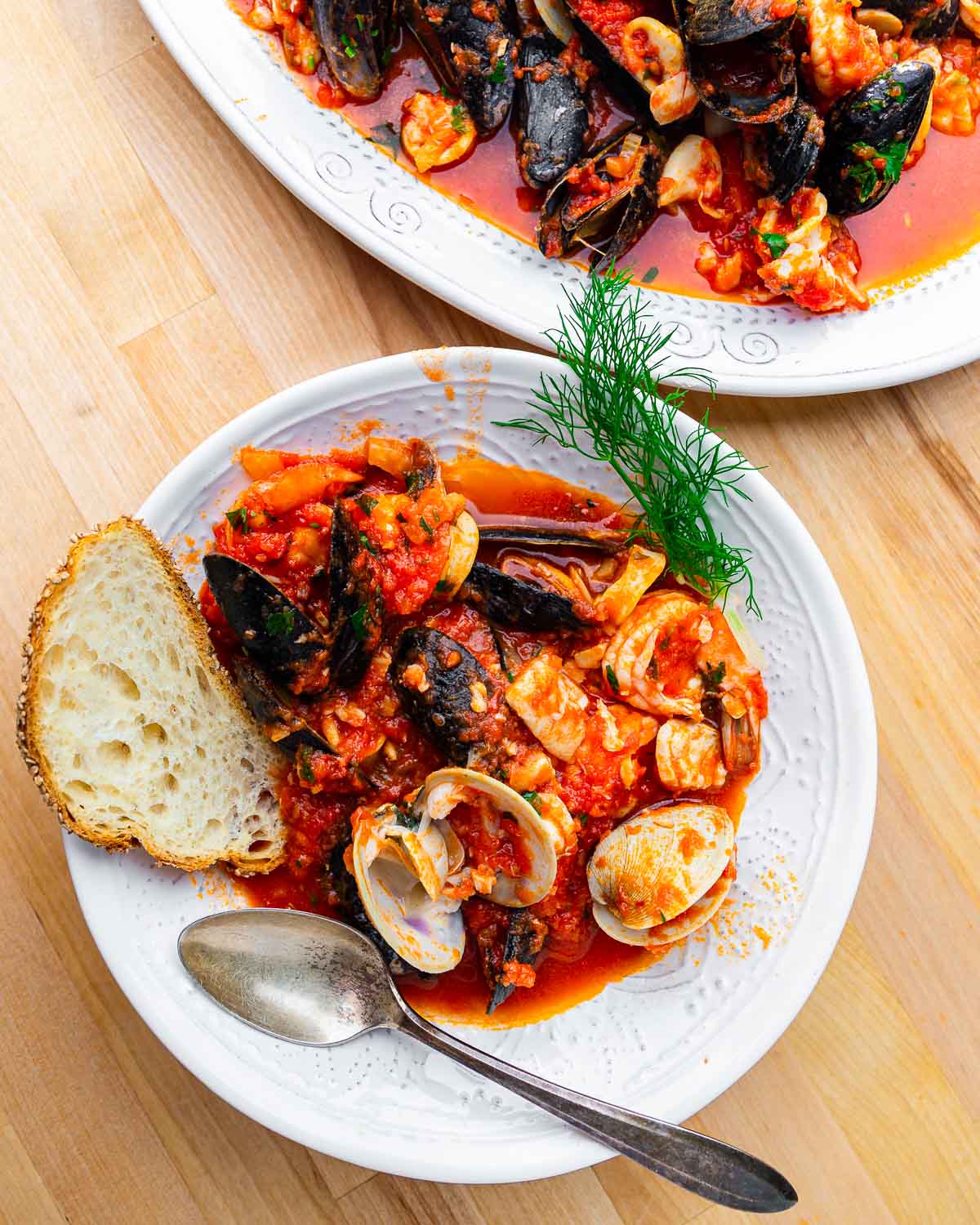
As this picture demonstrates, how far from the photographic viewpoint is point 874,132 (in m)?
2.71

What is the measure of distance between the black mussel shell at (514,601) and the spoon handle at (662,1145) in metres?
1.15

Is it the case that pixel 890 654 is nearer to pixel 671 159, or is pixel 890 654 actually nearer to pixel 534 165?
pixel 671 159

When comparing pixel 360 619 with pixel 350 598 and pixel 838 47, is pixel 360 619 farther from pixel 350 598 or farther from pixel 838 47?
pixel 838 47

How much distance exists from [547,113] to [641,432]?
984 millimetres

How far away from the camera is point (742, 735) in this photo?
105 inches

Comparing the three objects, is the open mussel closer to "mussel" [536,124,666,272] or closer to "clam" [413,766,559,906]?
"mussel" [536,124,666,272]

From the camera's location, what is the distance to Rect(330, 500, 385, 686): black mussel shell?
2473mm

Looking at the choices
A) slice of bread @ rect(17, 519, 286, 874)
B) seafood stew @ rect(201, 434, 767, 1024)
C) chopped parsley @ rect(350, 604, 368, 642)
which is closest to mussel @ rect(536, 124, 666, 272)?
seafood stew @ rect(201, 434, 767, 1024)

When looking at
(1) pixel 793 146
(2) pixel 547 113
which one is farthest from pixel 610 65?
(1) pixel 793 146

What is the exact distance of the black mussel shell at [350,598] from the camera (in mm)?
2473

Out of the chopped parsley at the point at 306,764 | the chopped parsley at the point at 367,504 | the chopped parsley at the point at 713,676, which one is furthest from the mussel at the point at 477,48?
A: the chopped parsley at the point at 306,764

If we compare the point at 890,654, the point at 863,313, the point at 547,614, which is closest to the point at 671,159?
the point at 863,313

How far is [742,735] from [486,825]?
75 cm

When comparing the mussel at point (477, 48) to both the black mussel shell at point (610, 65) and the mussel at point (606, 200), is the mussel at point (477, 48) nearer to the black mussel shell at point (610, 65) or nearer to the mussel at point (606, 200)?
the black mussel shell at point (610, 65)
